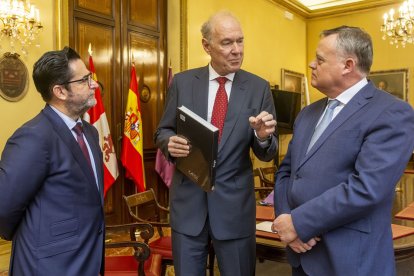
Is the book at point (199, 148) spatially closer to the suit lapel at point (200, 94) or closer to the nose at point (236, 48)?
the suit lapel at point (200, 94)

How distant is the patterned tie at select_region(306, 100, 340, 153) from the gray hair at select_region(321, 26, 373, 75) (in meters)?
0.18

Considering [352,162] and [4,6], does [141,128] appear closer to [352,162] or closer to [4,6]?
[4,6]

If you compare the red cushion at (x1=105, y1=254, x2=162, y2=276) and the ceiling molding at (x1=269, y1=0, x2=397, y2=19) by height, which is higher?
the ceiling molding at (x1=269, y1=0, x2=397, y2=19)

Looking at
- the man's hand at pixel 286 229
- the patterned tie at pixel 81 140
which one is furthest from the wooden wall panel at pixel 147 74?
the man's hand at pixel 286 229

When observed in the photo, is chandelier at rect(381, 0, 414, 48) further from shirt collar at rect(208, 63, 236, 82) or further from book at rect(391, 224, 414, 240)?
shirt collar at rect(208, 63, 236, 82)

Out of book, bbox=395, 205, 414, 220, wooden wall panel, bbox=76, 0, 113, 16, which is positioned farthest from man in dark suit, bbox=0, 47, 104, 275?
wooden wall panel, bbox=76, 0, 113, 16

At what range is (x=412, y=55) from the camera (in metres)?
8.27

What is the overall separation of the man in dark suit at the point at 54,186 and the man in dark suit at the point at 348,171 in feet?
2.65

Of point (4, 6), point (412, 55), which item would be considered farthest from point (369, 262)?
point (412, 55)

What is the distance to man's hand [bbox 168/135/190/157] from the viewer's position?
5.73ft

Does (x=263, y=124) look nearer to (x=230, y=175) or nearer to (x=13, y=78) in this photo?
(x=230, y=175)

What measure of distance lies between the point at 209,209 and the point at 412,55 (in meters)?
8.01

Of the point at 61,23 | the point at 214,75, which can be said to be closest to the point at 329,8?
the point at 61,23

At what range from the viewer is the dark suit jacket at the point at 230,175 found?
1.84m
